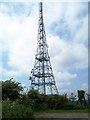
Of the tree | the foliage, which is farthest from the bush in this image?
the foliage

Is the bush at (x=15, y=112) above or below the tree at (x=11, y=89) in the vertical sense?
below

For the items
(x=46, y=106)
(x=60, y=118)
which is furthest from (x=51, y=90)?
(x=60, y=118)

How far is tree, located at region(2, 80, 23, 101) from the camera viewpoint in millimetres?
19391

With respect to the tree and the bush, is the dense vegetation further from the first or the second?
the bush

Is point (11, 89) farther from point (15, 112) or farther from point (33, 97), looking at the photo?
point (15, 112)

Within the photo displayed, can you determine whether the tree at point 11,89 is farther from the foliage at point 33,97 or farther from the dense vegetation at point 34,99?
the foliage at point 33,97

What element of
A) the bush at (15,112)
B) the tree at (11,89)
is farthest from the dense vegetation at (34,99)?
the bush at (15,112)

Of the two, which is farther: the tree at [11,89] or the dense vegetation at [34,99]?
the tree at [11,89]

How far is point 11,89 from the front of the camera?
19.7 m

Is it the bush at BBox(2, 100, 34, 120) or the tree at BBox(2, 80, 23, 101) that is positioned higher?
the tree at BBox(2, 80, 23, 101)

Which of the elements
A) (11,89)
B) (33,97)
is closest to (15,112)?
(11,89)

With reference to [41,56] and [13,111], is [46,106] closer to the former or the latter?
[41,56]

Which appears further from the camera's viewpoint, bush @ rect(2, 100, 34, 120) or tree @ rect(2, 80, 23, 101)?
tree @ rect(2, 80, 23, 101)

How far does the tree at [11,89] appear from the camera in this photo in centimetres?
1939
